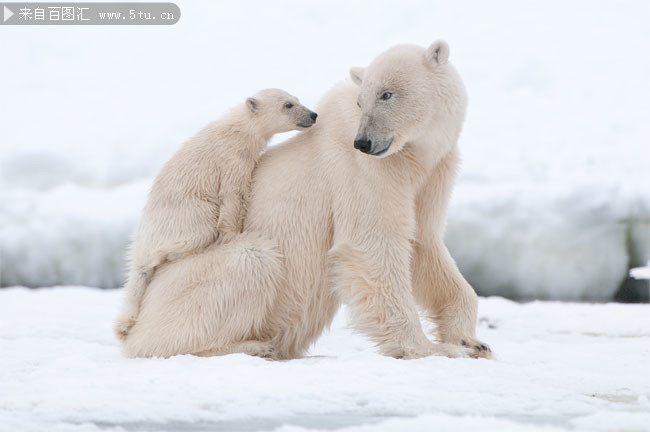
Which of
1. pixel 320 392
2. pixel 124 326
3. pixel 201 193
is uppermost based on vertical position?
pixel 201 193

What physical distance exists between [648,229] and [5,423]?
691 centimetres

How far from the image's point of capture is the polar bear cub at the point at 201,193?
4641 millimetres

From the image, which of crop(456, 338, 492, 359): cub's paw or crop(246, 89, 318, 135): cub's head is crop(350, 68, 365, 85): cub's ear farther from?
crop(456, 338, 492, 359): cub's paw

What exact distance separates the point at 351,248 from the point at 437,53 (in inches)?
49.7

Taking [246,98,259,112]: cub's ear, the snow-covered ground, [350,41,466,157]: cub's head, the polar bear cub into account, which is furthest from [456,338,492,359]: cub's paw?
[246,98,259,112]: cub's ear

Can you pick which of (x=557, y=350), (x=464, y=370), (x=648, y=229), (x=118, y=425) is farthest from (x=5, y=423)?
(x=648, y=229)

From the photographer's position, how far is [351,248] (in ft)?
14.8

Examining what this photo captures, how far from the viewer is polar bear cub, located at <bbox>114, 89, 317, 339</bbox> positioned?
→ 464 cm

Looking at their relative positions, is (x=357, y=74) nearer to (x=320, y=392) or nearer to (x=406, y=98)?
(x=406, y=98)

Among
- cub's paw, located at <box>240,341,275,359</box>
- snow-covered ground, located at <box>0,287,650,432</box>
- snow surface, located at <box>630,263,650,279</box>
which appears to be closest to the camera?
snow-covered ground, located at <box>0,287,650,432</box>

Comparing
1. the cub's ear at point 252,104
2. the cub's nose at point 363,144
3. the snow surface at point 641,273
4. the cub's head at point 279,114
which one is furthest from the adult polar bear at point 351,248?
the snow surface at point 641,273

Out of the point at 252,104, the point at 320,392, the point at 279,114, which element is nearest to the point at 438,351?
the point at 320,392

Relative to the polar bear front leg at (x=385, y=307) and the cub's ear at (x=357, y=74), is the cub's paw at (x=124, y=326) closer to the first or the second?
the polar bear front leg at (x=385, y=307)

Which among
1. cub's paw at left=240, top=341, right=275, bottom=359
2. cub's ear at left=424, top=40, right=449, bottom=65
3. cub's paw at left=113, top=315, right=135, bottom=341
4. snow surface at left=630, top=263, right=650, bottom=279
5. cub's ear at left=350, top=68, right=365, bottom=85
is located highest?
cub's ear at left=424, top=40, right=449, bottom=65
